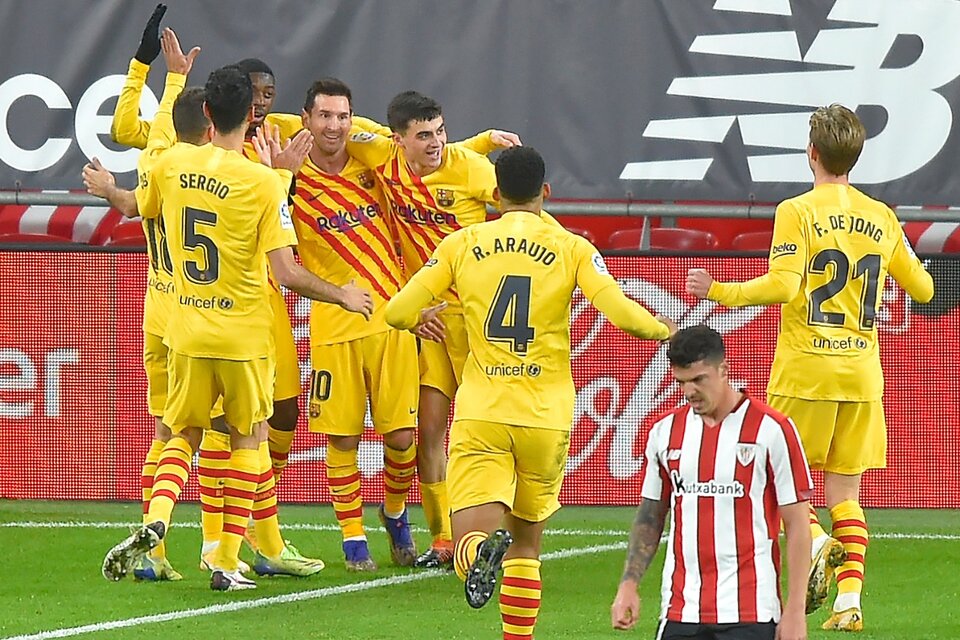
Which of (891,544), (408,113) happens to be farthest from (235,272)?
(891,544)

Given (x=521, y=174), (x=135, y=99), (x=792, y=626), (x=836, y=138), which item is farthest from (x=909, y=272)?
(x=135, y=99)

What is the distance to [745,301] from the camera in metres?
7.23

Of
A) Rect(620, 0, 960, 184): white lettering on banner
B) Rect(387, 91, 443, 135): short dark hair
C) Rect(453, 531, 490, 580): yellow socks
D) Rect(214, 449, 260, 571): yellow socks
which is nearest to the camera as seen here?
Rect(453, 531, 490, 580): yellow socks

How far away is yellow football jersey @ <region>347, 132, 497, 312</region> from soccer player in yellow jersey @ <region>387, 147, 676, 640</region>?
1981 mm

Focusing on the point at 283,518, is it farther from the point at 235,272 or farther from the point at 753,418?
the point at 753,418

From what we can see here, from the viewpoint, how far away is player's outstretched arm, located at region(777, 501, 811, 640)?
4949 mm

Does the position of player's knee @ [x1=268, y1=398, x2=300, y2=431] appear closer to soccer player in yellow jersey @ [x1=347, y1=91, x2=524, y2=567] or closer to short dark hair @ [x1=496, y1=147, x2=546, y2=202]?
soccer player in yellow jersey @ [x1=347, y1=91, x2=524, y2=567]

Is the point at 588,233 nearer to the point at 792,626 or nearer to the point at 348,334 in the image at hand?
the point at 348,334

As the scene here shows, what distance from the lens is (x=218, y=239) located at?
7.80 meters

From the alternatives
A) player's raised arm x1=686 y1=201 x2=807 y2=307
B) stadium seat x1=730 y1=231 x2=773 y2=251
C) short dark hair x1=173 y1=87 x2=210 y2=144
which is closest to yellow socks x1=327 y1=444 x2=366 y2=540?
short dark hair x1=173 y1=87 x2=210 y2=144

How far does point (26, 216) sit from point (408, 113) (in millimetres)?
4765

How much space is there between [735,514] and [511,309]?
170 centimetres

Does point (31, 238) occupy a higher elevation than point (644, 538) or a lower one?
higher

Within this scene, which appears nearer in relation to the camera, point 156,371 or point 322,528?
point 156,371
